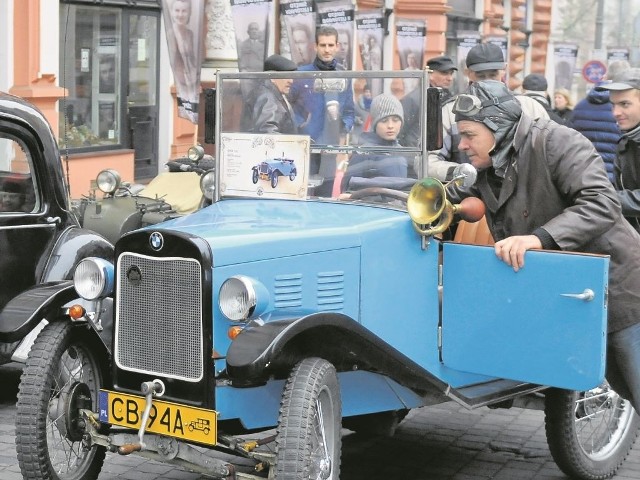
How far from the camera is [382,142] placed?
525cm

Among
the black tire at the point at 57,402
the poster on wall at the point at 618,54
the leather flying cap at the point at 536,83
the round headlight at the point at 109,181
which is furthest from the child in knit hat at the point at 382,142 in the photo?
the poster on wall at the point at 618,54

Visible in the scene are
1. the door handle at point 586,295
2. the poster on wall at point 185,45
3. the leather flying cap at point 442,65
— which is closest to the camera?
the door handle at point 586,295

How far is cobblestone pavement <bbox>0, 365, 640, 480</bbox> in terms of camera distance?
5.46 metres

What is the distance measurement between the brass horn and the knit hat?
1.62ft

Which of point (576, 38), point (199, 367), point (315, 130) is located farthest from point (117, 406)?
point (576, 38)

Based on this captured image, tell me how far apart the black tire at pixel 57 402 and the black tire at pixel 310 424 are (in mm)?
1003

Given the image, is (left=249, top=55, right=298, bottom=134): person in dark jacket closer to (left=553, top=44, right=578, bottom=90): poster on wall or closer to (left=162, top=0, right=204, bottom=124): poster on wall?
(left=162, top=0, right=204, bottom=124): poster on wall

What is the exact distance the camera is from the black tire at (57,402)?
4547 mm

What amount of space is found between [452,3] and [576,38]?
2992 centimetres

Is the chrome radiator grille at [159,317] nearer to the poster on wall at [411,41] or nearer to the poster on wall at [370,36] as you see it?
the poster on wall at [370,36]

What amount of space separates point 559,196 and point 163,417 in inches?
70.8

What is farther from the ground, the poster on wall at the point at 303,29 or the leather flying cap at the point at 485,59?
the poster on wall at the point at 303,29

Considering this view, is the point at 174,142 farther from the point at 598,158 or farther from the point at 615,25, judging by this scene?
the point at 615,25

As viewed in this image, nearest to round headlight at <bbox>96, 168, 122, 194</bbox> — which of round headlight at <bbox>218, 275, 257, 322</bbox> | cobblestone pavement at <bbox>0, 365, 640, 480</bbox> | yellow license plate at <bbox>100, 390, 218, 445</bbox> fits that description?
cobblestone pavement at <bbox>0, 365, 640, 480</bbox>
